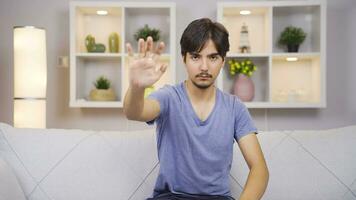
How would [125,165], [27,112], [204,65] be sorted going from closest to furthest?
[204,65]
[125,165]
[27,112]

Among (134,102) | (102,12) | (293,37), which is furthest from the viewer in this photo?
(102,12)

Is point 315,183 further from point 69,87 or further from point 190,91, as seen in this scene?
point 69,87

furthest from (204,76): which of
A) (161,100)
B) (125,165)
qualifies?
(125,165)

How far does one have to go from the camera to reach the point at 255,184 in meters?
1.53

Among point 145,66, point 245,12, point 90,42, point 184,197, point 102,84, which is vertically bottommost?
point 184,197

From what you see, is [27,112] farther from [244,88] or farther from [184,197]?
[184,197]

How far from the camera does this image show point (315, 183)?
73.7 inches

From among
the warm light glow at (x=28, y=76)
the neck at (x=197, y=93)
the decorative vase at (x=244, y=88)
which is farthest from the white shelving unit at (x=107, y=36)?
the neck at (x=197, y=93)

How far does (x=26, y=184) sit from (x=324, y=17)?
244 cm

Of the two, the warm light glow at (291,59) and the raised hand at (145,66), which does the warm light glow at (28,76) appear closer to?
the warm light glow at (291,59)

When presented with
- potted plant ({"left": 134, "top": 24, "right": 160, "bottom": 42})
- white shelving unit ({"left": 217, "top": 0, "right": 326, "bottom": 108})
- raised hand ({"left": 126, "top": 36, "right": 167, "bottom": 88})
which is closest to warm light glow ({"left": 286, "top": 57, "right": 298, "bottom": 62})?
white shelving unit ({"left": 217, "top": 0, "right": 326, "bottom": 108})

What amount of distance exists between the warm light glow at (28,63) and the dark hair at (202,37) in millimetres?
1692

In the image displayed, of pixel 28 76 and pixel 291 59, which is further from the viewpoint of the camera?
pixel 291 59

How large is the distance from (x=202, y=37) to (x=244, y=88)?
6.51ft
